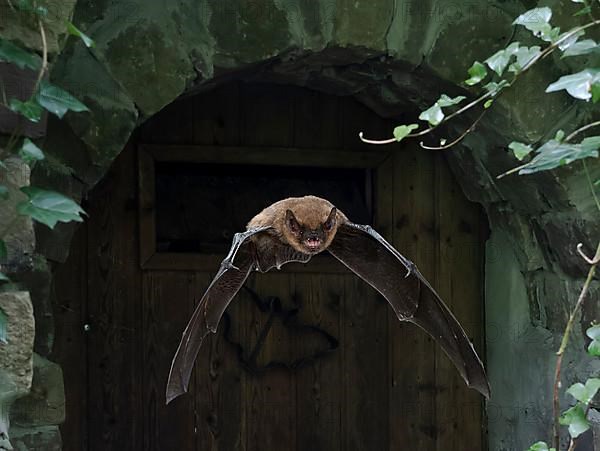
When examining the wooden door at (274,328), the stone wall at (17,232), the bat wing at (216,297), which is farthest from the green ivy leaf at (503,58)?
the wooden door at (274,328)

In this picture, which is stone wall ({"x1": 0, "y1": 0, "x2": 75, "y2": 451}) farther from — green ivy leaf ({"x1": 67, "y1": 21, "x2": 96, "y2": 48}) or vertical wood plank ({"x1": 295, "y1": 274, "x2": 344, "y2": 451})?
vertical wood plank ({"x1": 295, "y1": 274, "x2": 344, "y2": 451})

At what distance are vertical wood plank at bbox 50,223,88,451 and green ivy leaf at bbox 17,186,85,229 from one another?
121 centimetres

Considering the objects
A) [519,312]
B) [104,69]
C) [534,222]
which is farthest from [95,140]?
[519,312]

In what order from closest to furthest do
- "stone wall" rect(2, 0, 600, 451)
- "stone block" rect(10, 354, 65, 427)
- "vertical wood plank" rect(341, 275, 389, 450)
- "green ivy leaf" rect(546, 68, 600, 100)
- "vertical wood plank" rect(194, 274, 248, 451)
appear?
"green ivy leaf" rect(546, 68, 600, 100) < "stone block" rect(10, 354, 65, 427) < "stone wall" rect(2, 0, 600, 451) < "vertical wood plank" rect(194, 274, 248, 451) < "vertical wood plank" rect(341, 275, 389, 450)

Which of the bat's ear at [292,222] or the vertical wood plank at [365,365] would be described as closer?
the bat's ear at [292,222]

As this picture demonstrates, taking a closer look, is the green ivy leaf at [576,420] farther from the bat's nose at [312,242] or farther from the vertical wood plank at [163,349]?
the vertical wood plank at [163,349]

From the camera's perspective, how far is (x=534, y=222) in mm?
2314

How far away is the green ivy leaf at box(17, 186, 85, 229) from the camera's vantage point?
1.18 m

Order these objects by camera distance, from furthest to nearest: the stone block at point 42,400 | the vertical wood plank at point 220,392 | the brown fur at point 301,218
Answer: the vertical wood plank at point 220,392, the stone block at point 42,400, the brown fur at point 301,218

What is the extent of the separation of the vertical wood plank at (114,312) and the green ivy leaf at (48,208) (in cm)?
124

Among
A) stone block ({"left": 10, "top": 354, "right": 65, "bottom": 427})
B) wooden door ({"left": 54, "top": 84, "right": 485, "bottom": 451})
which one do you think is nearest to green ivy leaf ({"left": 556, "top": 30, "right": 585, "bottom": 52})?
stone block ({"left": 10, "top": 354, "right": 65, "bottom": 427})

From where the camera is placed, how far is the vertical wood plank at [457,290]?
2.68m

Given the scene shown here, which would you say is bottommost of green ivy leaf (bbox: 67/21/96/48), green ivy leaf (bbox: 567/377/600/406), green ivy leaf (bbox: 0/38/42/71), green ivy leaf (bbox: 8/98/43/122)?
→ green ivy leaf (bbox: 567/377/600/406)

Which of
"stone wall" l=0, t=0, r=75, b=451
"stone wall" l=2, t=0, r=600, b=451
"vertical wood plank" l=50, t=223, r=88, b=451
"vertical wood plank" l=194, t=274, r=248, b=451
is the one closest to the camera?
"stone wall" l=0, t=0, r=75, b=451
